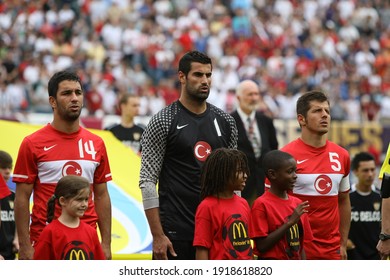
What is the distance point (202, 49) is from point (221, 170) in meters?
20.1

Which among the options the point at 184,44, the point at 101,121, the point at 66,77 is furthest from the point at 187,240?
the point at 184,44

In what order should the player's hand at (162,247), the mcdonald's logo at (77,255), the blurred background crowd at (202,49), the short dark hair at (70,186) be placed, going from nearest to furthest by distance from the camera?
1. the mcdonald's logo at (77,255)
2. the short dark hair at (70,186)
3. the player's hand at (162,247)
4. the blurred background crowd at (202,49)

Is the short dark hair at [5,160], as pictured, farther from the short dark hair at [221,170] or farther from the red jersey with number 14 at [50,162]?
the short dark hair at [221,170]

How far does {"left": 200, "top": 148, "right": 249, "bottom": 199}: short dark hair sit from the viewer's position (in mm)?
7863

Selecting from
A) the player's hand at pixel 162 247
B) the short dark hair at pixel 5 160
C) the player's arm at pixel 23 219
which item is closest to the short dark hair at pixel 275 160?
the player's hand at pixel 162 247

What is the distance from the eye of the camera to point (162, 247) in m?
7.84

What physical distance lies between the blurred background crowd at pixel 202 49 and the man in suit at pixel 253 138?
35.3 ft

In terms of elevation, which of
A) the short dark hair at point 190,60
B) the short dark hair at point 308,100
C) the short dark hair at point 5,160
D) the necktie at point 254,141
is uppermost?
the short dark hair at point 190,60

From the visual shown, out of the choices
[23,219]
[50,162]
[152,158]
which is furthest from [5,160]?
[152,158]

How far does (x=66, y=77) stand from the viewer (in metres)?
8.30

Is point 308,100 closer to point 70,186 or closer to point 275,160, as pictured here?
point 275,160

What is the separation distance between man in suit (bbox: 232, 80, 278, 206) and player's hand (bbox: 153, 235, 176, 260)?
3776mm

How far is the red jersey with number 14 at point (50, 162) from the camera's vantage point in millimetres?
8164
